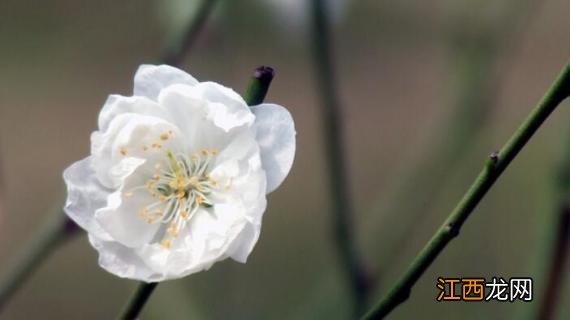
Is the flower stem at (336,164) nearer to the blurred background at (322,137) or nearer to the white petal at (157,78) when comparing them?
the blurred background at (322,137)

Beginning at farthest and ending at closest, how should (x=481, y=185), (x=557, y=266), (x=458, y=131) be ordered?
(x=458, y=131) < (x=557, y=266) < (x=481, y=185)

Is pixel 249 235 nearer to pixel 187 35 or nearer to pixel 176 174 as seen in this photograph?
pixel 176 174

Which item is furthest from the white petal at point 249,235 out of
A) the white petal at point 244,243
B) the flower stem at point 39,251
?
the flower stem at point 39,251

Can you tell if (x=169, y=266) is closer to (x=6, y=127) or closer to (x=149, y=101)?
(x=149, y=101)

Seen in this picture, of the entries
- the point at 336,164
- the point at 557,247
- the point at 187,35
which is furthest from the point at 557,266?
the point at 187,35

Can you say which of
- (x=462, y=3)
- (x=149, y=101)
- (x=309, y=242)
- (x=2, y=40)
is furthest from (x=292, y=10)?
(x=2, y=40)

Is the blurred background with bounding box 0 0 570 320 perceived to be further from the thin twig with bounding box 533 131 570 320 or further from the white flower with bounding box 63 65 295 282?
the white flower with bounding box 63 65 295 282

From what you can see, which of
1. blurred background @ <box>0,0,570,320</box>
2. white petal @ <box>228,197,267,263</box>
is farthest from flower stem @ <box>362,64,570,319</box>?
blurred background @ <box>0,0,570,320</box>
